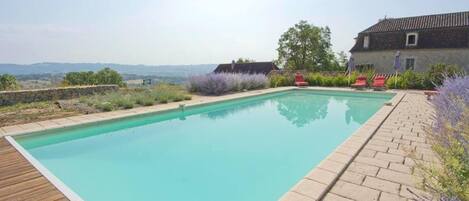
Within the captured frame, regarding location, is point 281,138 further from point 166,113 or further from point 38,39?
point 38,39

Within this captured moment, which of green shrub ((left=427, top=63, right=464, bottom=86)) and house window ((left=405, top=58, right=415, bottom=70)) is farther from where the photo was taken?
house window ((left=405, top=58, right=415, bottom=70))

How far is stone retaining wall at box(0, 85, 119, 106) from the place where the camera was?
26.1 ft

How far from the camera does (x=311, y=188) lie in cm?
259

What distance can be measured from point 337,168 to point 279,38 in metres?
32.1

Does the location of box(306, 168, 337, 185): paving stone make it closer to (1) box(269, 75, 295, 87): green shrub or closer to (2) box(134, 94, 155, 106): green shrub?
(2) box(134, 94, 155, 106): green shrub

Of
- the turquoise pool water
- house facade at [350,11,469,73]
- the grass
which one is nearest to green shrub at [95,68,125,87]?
the grass

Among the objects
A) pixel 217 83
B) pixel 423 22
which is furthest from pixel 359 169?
pixel 423 22

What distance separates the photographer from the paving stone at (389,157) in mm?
3328

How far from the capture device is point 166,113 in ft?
24.3

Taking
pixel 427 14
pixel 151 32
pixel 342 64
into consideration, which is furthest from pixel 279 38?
pixel 151 32

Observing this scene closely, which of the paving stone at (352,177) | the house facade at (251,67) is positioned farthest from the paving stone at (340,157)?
the house facade at (251,67)

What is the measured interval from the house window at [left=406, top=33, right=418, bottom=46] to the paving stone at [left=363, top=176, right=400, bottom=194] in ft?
69.9

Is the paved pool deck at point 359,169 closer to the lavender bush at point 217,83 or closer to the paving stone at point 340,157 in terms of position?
the paving stone at point 340,157

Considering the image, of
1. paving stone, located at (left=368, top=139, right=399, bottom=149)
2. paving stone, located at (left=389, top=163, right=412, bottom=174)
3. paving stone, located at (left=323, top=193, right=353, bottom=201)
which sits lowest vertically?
paving stone, located at (left=323, top=193, right=353, bottom=201)
